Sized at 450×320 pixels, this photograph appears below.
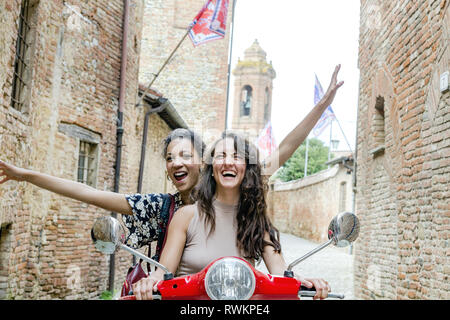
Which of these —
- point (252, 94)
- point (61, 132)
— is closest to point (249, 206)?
point (61, 132)

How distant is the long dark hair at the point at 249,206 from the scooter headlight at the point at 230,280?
599 millimetres

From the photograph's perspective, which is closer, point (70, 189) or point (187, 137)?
point (70, 189)

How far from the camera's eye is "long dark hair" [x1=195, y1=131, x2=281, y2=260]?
2219 mm

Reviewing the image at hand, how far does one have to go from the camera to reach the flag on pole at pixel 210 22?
11.7m

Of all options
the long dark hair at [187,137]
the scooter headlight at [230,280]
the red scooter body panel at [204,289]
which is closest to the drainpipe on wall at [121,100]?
the long dark hair at [187,137]

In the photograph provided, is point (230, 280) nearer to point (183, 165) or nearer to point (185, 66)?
point (183, 165)

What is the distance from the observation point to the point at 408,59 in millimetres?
6824

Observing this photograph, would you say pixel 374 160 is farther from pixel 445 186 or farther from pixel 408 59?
pixel 445 186

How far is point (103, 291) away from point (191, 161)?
23.9 feet

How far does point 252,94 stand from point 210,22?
33007 mm

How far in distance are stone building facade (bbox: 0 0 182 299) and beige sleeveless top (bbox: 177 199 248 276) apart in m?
4.08

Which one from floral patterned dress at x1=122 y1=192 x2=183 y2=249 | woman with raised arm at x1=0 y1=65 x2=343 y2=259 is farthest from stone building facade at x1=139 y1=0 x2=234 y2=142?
floral patterned dress at x1=122 y1=192 x2=183 y2=249

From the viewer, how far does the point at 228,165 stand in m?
2.22
